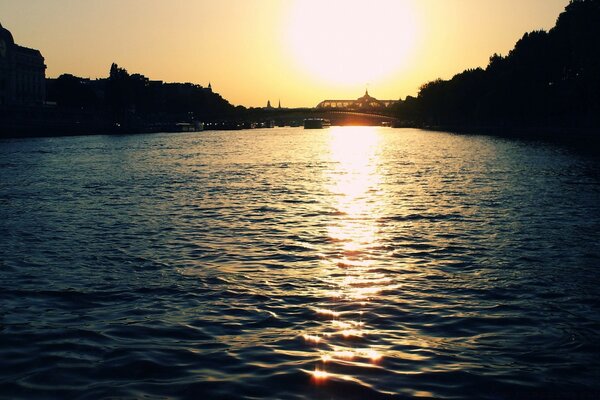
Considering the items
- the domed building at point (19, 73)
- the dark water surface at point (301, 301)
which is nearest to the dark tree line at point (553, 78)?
the dark water surface at point (301, 301)

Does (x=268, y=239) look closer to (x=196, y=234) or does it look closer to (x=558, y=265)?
(x=196, y=234)

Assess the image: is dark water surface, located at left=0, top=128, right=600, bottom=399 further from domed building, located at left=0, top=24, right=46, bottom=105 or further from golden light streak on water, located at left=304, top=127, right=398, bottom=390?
domed building, located at left=0, top=24, right=46, bottom=105

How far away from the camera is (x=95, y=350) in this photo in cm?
1120

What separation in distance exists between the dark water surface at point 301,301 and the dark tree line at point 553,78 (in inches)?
2536

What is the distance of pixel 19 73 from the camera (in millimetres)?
177750

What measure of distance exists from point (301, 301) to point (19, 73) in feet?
593

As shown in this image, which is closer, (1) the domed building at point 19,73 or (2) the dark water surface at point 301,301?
(2) the dark water surface at point 301,301

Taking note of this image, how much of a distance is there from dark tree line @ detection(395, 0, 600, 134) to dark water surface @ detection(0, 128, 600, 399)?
64408 millimetres

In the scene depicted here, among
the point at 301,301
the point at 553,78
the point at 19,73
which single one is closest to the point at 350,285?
the point at 301,301

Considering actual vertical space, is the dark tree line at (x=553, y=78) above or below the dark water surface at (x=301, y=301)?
above

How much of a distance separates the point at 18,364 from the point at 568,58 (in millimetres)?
112010

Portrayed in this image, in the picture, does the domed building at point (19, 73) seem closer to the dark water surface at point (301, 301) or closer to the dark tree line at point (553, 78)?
the dark tree line at point (553, 78)

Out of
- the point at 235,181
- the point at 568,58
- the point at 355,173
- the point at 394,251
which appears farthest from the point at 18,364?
the point at 568,58

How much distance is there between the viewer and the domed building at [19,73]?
16675cm
